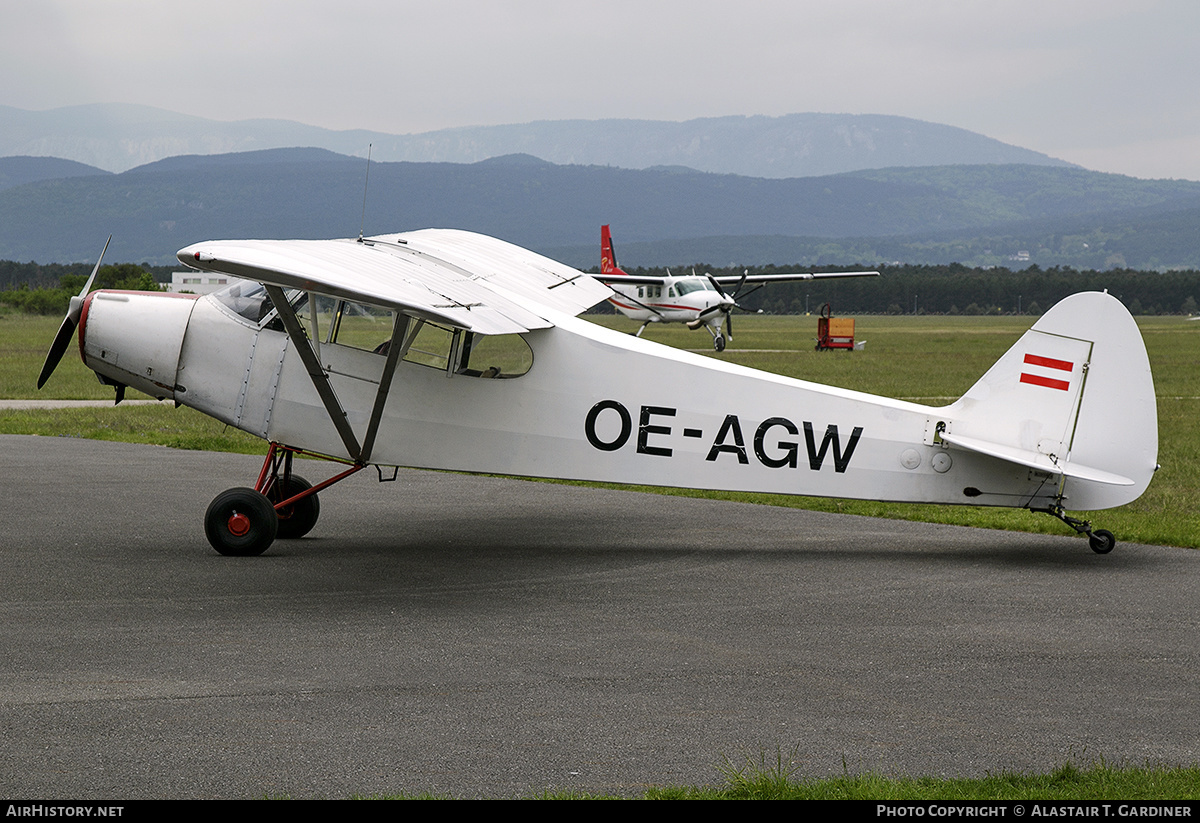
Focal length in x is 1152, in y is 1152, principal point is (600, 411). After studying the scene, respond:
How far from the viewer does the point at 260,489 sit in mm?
10133

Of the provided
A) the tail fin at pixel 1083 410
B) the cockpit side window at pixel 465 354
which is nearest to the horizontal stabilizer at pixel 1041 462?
the tail fin at pixel 1083 410

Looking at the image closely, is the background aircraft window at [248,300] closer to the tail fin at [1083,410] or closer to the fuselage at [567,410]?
the fuselage at [567,410]

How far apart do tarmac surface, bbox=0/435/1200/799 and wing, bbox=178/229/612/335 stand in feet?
6.92

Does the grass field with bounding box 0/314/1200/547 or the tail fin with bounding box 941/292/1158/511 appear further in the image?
the grass field with bounding box 0/314/1200/547

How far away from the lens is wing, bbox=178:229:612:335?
310 inches

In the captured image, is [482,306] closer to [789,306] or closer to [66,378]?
[66,378]

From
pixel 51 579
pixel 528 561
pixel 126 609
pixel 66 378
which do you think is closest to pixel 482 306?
pixel 528 561

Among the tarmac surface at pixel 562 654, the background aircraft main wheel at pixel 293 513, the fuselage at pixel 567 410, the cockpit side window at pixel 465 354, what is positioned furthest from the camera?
the background aircraft main wheel at pixel 293 513

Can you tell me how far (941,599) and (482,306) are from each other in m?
4.06

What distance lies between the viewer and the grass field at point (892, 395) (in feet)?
40.1

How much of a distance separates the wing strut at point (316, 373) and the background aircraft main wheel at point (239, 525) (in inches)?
35.5

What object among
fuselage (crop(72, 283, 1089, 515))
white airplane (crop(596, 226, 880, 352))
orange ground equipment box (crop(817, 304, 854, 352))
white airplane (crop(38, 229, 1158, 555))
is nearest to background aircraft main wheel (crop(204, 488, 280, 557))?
white airplane (crop(38, 229, 1158, 555))

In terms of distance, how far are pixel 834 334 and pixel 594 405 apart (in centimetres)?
4767

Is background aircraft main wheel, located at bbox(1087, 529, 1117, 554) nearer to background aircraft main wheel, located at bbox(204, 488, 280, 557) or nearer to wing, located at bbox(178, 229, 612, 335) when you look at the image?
wing, located at bbox(178, 229, 612, 335)
